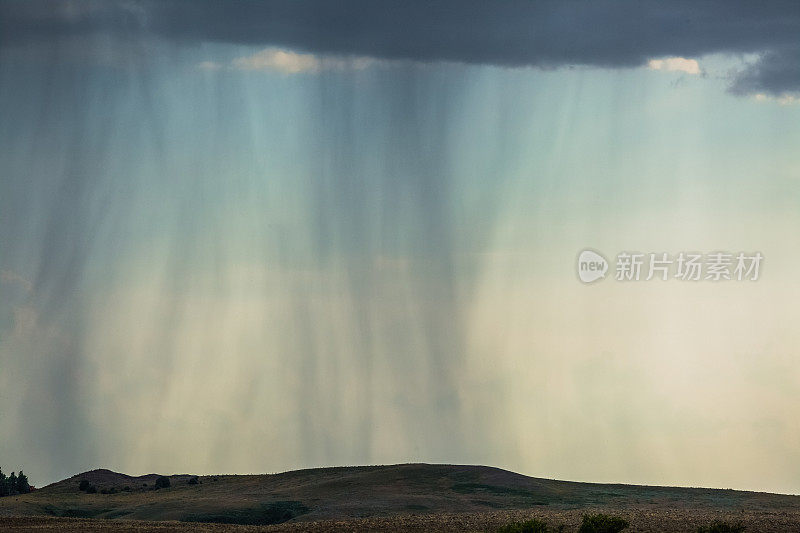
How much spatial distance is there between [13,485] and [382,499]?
180 feet

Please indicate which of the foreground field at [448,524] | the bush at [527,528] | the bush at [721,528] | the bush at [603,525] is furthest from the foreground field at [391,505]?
the bush at [527,528]

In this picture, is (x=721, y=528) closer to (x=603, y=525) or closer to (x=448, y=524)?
(x=603, y=525)

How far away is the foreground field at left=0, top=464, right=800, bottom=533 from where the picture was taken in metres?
56.6

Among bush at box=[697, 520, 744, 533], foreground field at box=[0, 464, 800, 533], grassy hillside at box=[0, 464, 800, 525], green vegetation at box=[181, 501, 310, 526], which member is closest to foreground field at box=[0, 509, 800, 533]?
foreground field at box=[0, 464, 800, 533]

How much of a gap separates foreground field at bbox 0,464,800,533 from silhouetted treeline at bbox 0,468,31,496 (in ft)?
36.9

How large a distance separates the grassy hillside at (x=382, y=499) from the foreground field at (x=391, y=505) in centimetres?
9

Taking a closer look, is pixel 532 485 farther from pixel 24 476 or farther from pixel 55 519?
pixel 24 476

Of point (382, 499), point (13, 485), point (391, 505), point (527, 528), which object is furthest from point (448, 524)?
point (13, 485)

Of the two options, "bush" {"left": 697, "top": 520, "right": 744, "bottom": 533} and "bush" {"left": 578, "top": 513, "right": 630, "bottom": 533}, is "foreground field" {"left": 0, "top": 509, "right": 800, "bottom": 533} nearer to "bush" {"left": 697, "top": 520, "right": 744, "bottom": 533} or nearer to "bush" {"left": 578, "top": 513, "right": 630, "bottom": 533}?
"bush" {"left": 697, "top": 520, "right": 744, "bottom": 533}

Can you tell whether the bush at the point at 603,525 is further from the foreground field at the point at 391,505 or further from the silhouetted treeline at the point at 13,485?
the silhouetted treeline at the point at 13,485

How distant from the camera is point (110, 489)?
335 ft

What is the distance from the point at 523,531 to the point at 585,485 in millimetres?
38314

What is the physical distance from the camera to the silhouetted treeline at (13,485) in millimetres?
107688

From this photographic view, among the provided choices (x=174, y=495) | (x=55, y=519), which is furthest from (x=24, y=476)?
(x=55, y=519)
